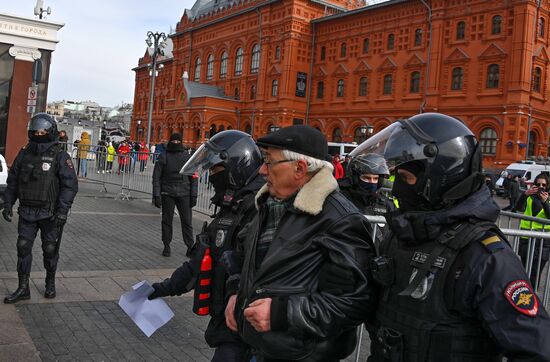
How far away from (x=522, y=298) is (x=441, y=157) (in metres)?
0.63

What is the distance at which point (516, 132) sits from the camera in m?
33.8

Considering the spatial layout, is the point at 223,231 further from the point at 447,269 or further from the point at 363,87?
the point at 363,87

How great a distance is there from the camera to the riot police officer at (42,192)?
19.3 feet

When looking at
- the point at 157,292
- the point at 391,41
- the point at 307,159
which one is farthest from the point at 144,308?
the point at 391,41

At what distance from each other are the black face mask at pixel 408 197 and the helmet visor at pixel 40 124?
4.86 m

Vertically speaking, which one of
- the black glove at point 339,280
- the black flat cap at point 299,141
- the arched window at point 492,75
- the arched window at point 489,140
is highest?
the arched window at point 492,75

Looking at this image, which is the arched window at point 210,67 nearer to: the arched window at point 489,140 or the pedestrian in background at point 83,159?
the arched window at point 489,140

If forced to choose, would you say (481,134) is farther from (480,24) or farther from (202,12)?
(202,12)

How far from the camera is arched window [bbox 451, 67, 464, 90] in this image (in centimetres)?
3753

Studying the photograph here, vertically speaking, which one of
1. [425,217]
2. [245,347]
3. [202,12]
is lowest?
[245,347]

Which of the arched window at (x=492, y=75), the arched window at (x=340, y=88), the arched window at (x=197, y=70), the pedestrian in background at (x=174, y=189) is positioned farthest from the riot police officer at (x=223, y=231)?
the arched window at (x=197, y=70)

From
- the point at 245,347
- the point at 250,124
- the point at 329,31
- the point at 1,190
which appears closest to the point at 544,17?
the point at 329,31

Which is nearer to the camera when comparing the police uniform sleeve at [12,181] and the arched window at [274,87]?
the police uniform sleeve at [12,181]

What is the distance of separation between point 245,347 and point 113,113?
479ft
